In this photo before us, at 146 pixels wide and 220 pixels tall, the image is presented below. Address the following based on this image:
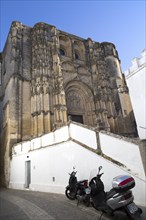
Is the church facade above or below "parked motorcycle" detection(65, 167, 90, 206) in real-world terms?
above

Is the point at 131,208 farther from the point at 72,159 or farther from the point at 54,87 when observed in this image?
the point at 54,87

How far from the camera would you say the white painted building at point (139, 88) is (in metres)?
5.79

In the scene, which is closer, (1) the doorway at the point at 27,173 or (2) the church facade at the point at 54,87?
(1) the doorway at the point at 27,173

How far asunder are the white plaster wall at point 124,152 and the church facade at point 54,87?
26.4 ft

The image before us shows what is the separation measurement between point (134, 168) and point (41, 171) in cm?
570

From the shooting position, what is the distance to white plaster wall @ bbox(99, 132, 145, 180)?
16.7 ft

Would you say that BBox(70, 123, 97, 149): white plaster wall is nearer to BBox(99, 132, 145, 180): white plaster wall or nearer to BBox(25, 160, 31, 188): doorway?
BBox(99, 132, 145, 180): white plaster wall

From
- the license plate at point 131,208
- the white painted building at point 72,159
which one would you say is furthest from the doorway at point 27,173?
the license plate at point 131,208

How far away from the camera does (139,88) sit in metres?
6.09

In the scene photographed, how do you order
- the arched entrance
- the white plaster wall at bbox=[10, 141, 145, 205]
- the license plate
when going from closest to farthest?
the license plate < the white plaster wall at bbox=[10, 141, 145, 205] < the arched entrance

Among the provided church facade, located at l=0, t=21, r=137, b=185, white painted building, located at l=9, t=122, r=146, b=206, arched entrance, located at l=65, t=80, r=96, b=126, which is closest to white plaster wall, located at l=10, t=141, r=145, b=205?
white painted building, located at l=9, t=122, r=146, b=206

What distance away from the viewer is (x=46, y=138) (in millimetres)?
9531

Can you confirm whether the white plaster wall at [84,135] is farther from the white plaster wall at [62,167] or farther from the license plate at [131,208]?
the license plate at [131,208]

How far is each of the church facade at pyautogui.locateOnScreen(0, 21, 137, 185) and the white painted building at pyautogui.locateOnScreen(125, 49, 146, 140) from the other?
8386mm
